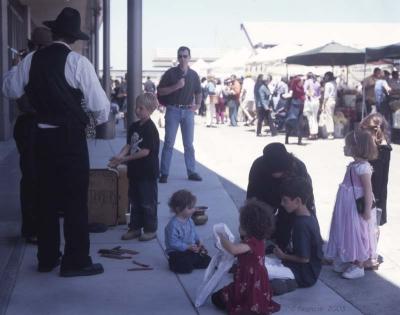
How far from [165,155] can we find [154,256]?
375 centimetres

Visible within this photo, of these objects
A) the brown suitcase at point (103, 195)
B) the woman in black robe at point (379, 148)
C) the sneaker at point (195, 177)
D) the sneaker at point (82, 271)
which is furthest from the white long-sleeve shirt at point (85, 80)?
the sneaker at point (195, 177)

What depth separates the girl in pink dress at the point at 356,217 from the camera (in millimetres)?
5590

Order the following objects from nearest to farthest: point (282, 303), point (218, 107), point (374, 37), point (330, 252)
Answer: point (282, 303) → point (330, 252) → point (218, 107) → point (374, 37)

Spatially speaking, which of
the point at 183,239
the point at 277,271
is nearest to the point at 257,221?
the point at 277,271

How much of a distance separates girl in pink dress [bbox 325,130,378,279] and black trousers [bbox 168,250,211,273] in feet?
3.51

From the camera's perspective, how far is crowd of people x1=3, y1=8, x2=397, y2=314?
15.3 ft

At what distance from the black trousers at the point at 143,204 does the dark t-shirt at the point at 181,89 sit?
3282 mm

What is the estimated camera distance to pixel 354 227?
18.5 feet

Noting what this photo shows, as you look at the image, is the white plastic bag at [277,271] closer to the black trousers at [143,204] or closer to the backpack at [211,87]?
the black trousers at [143,204]

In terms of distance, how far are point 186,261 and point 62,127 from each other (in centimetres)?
141

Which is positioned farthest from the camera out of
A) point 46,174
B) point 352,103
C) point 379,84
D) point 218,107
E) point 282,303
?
point 218,107

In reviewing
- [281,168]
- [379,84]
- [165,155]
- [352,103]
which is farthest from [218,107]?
[281,168]

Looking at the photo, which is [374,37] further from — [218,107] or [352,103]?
[352,103]

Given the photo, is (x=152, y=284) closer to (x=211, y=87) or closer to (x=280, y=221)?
(x=280, y=221)
